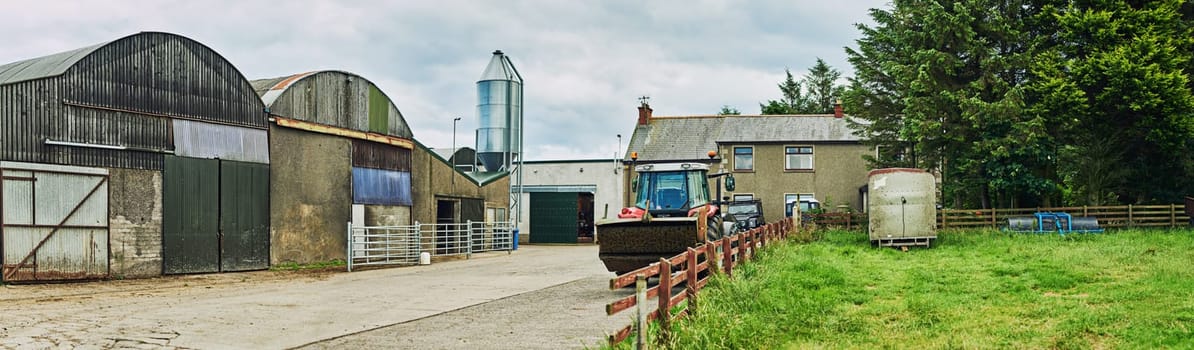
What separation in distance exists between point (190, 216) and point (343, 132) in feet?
19.3

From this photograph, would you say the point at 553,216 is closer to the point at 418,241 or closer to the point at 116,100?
the point at 418,241

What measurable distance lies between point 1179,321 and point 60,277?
60.3 ft

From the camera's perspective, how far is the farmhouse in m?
40.5

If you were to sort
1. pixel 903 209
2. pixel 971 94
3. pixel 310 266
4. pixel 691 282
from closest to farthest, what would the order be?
pixel 691 282 < pixel 903 209 < pixel 310 266 < pixel 971 94

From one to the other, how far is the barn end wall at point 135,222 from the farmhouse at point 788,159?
915 inches

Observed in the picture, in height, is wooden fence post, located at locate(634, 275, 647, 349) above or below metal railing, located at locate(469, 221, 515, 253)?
above

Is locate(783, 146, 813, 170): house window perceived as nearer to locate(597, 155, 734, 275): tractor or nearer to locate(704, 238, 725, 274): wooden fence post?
locate(597, 155, 734, 275): tractor

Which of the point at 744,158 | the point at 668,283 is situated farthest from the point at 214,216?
the point at 744,158

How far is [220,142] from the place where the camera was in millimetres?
21938

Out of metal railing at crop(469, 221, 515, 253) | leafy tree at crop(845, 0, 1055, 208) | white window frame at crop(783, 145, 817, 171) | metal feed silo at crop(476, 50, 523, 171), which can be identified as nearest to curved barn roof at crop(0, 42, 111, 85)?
metal railing at crop(469, 221, 515, 253)

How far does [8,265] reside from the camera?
17.2 meters

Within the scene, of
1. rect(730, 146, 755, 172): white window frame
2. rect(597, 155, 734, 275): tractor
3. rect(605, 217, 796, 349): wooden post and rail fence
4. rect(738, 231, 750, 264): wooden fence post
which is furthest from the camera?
rect(730, 146, 755, 172): white window frame

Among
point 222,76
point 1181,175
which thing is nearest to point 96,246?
point 222,76

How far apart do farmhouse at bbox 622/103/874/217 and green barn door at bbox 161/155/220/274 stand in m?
21.6
